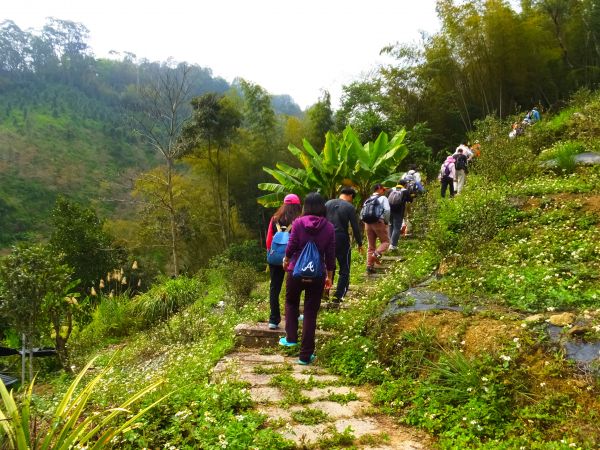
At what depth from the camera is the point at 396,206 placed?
8.18 m

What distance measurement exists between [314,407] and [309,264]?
1.33 meters

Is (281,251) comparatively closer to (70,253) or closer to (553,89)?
(70,253)

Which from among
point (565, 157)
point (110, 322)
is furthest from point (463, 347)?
point (110, 322)

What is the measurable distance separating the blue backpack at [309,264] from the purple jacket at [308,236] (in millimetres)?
81

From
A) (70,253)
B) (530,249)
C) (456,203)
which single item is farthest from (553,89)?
(70,253)

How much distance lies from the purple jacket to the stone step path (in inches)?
39.7

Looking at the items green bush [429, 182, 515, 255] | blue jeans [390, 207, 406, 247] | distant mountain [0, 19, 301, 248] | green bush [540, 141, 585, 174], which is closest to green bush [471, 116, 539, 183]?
green bush [540, 141, 585, 174]

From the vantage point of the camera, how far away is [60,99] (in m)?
52.9

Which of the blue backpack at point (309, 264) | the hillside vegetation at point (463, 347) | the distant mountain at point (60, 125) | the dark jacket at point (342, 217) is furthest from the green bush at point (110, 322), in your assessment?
the distant mountain at point (60, 125)

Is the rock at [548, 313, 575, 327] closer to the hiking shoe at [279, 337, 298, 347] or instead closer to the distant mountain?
the hiking shoe at [279, 337, 298, 347]

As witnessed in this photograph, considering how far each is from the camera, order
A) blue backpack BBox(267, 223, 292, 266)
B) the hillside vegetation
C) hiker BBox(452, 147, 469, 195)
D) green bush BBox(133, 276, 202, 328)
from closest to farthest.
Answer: the hillside vegetation, blue backpack BBox(267, 223, 292, 266), green bush BBox(133, 276, 202, 328), hiker BBox(452, 147, 469, 195)

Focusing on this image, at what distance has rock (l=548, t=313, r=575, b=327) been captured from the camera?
339 cm

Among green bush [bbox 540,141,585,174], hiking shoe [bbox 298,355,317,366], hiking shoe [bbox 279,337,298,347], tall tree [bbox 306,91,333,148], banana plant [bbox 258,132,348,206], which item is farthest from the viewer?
tall tree [bbox 306,91,333,148]

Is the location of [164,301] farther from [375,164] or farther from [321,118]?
[321,118]
